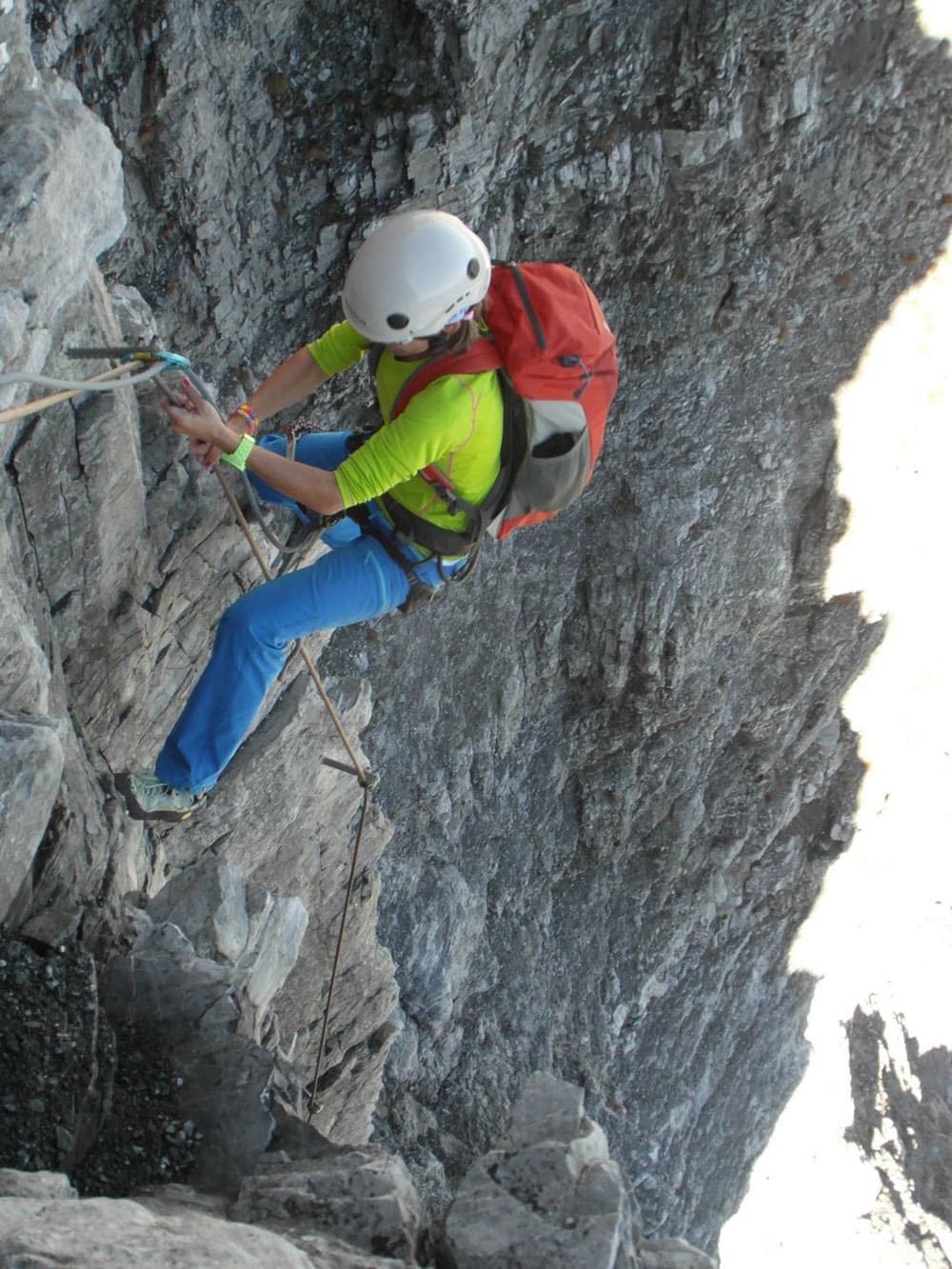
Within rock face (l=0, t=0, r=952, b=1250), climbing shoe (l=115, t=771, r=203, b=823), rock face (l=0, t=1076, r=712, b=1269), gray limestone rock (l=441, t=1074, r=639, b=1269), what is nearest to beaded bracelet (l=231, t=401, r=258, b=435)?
rock face (l=0, t=0, r=952, b=1250)

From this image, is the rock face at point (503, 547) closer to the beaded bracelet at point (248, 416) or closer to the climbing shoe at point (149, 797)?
the climbing shoe at point (149, 797)

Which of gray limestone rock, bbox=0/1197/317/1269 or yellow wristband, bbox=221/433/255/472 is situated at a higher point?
yellow wristband, bbox=221/433/255/472

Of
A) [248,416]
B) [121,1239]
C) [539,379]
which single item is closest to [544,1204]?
[121,1239]

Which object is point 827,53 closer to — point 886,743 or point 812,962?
point 886,743

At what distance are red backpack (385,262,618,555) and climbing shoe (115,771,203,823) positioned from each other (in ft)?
8.66

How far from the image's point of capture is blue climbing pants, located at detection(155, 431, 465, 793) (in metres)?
7.06

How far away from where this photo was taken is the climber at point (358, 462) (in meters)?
6.03

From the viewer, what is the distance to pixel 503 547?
15.7m

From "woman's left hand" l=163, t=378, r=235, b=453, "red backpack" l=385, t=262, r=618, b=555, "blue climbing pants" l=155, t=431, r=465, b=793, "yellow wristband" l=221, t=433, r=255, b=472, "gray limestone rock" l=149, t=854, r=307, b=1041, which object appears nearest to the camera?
"woman's left hand" l=163, t=378, r=235, b=453

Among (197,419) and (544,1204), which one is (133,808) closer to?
(197,419)

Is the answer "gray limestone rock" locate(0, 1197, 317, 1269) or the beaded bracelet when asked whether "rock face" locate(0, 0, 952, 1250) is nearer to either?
the beaded bracelet

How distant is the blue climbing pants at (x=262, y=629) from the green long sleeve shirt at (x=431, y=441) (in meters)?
0.66

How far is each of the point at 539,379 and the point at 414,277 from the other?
985 mm

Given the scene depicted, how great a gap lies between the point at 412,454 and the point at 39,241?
7.53 ft
